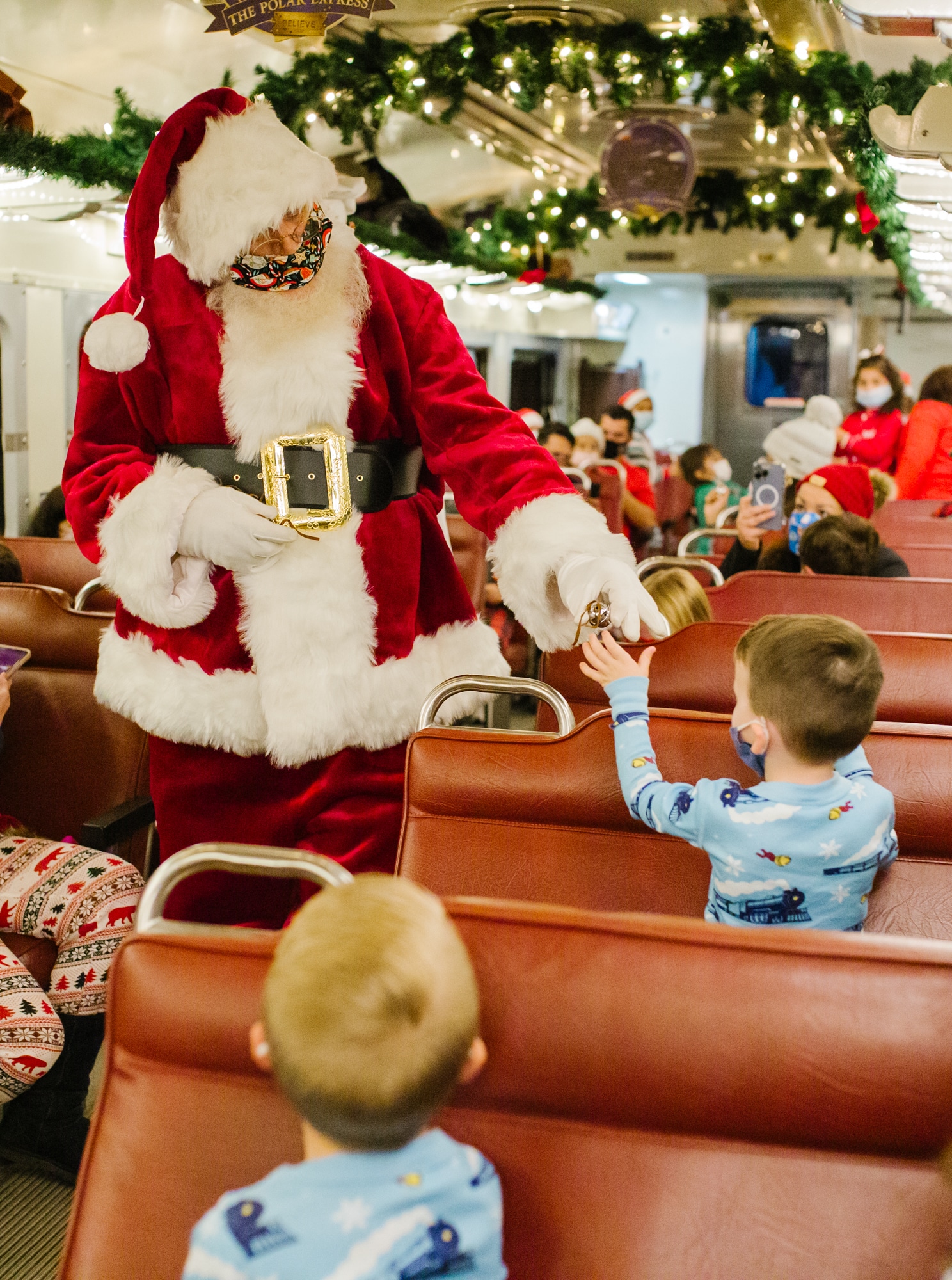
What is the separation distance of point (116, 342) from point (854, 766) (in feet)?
3.91

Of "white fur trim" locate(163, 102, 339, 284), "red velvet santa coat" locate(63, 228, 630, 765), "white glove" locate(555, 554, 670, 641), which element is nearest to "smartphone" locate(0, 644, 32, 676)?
"red velvet santa coat" locate(63, 228, 630, 765)

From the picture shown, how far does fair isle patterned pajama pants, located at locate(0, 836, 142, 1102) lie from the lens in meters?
1.76

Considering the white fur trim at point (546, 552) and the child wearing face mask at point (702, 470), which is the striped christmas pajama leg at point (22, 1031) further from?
the child wearing face mask at point (702, 470)

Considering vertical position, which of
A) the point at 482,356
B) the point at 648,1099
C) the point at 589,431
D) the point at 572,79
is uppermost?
the point at 572,79

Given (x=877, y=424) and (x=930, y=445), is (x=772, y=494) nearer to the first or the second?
(x=930, y=445)

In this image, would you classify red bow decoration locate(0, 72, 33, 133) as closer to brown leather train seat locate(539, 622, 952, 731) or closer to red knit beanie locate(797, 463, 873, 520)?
red knit beanie locate(797, 463, 873, 520)

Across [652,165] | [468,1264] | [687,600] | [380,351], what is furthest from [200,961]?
[652,165]

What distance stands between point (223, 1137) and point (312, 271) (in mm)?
1260

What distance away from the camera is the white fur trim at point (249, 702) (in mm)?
1740

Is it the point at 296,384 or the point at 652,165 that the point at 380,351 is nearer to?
the point at 296,384

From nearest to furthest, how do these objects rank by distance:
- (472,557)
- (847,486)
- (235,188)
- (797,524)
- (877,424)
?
(235,188) < (797,524) < (847,486) < (472,557) < (877,424)

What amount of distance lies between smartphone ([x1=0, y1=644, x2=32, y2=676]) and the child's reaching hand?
41.9 inches

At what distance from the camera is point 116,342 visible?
1.71 metres

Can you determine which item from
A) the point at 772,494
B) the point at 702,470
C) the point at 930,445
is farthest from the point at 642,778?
the point at 702,470
